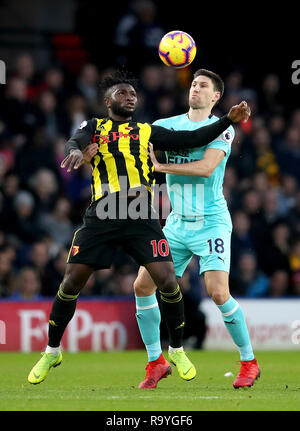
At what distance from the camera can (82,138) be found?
7.16 meters

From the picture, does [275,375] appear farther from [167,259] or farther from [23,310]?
[23,310]

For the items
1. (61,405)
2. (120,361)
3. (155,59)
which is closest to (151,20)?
(155,59)

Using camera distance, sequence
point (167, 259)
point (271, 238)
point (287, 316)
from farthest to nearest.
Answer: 1. point (271, 238)
2. point (287, 316)
3. point (167, 259)

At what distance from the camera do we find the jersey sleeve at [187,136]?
7.46 m

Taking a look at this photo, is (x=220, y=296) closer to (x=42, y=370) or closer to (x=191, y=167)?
(x=191, y=167)

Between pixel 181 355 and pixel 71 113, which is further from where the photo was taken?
pixel 71 113

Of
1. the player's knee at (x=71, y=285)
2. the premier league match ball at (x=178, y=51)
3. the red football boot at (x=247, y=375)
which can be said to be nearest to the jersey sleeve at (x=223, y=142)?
the premier league match ball at (x=178, y=51)

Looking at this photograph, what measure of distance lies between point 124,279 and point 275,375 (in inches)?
161

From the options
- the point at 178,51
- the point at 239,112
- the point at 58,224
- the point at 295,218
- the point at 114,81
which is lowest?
the point at 295,218

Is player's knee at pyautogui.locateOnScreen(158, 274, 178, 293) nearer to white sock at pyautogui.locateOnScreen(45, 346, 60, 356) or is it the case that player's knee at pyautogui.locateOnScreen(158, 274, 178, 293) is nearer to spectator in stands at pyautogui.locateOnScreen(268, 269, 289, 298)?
white sock at pyautogui.locateOnScreen(45, 346, 60, 356)

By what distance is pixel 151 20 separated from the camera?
15.1m

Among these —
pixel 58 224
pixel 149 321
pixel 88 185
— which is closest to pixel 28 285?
pixel 58 224

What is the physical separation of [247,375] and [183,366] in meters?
0.50

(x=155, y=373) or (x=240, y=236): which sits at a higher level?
(x=240, y=236)
